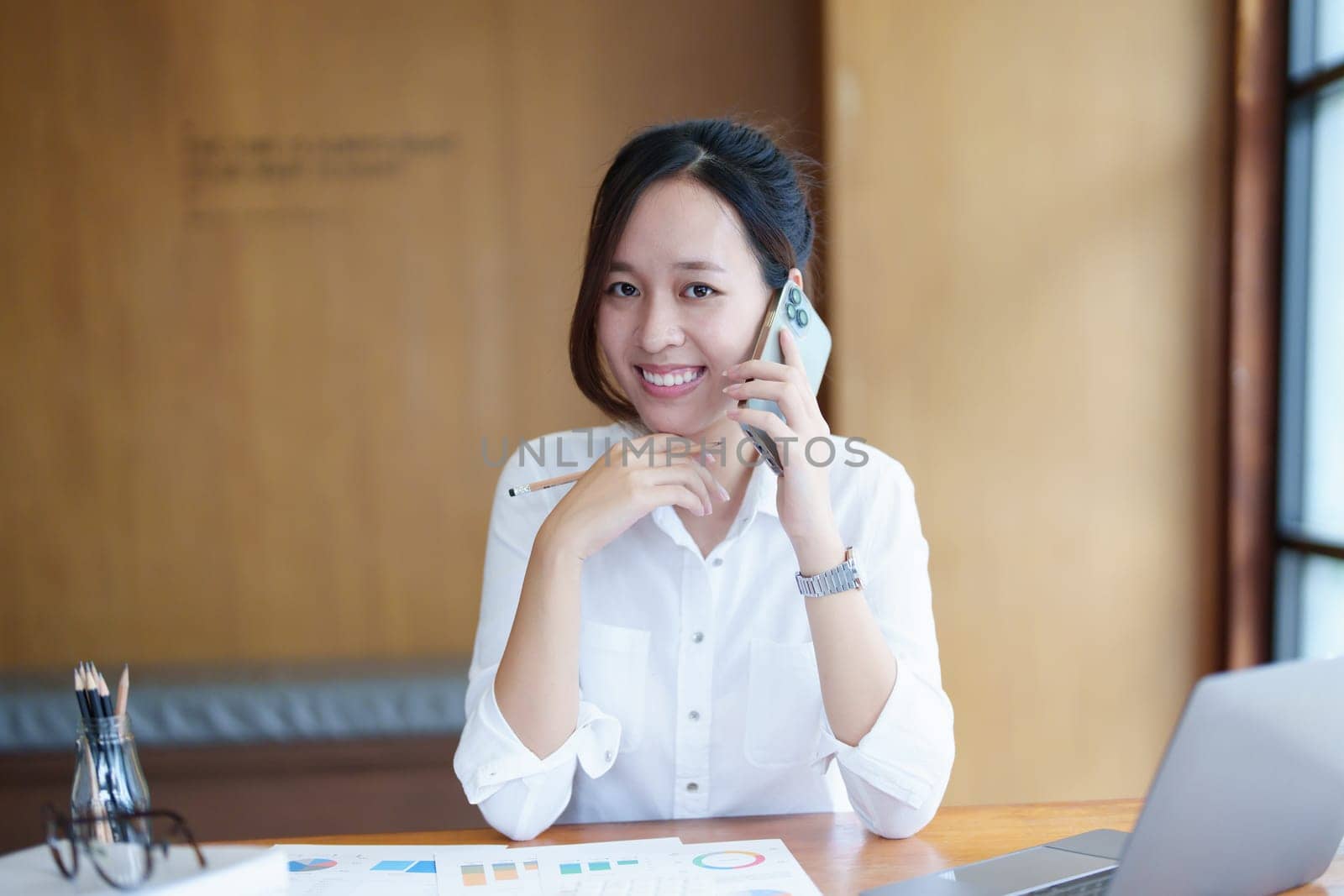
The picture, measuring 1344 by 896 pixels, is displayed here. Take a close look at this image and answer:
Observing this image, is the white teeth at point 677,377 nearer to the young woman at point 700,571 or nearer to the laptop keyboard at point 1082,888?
the young woman at point 700,571

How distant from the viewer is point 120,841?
766mm

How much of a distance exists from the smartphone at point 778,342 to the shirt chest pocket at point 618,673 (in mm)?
307

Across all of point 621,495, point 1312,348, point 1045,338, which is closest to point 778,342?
point 621,495

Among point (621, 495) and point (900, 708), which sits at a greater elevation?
point (621, 495)

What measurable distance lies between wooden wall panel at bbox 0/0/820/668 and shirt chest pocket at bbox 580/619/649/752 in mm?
1756

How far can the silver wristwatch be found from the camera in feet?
4.17

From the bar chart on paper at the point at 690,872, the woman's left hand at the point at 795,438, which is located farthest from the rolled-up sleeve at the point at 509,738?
the woman's left hand at the point at 795,438

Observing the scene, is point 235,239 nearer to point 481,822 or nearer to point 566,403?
point 566,403

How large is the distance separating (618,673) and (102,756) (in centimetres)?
64

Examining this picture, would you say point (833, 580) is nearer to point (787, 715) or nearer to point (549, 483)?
point (787, 715)

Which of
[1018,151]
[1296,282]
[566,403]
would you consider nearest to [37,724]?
[566,403]

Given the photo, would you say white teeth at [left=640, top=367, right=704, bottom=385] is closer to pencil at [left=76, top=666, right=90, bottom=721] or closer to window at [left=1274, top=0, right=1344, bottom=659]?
pencil at [left=76, top=666, right=90, bottom=721]

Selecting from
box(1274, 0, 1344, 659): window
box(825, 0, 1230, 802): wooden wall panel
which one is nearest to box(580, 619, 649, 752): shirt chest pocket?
box(825, 0, 1230, 802): wooden wall panel

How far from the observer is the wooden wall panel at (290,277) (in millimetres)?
3035
